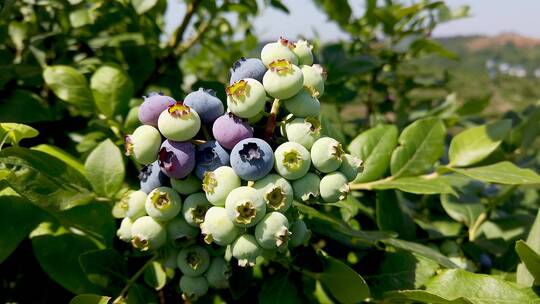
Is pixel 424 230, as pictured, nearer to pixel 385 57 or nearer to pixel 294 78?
pixel 294 78

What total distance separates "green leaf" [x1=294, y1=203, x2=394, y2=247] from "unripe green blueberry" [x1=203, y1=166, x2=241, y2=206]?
285 mm

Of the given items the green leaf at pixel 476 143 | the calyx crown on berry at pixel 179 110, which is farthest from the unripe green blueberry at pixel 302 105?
the green leaf at pixel 476 143

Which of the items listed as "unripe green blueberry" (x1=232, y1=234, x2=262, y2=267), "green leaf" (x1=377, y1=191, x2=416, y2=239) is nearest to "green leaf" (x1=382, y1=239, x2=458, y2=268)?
"green leaf" (x1=377, y1=191, x2=416, y2=239)

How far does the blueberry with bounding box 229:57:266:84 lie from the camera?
101cm

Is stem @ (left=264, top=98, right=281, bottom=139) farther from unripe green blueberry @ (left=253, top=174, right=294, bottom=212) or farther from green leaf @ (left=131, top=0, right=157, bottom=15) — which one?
green leaf @ (left=131, top=0, right=157, bottom=15)

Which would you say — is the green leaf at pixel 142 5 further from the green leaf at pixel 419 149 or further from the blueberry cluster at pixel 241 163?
the green leaf at pixel 419 149

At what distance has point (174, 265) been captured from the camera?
1132mm

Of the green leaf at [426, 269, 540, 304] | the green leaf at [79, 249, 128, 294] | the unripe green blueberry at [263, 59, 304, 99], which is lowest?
the green leaf at [79, 249, 128, 294]

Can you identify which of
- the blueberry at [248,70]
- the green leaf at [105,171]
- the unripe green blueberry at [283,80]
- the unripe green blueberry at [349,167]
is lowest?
the green leaf at [105,171]

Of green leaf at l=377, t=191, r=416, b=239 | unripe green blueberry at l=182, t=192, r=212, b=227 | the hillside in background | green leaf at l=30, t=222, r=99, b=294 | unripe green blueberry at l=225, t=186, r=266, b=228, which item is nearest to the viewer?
unripe green blueberry at l=225, t=186, r=266, b=228

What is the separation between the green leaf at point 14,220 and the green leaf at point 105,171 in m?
0.16

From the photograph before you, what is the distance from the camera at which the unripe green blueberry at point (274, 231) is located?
898mm

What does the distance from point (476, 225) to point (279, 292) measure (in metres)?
0.78

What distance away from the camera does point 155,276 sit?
119 cm
